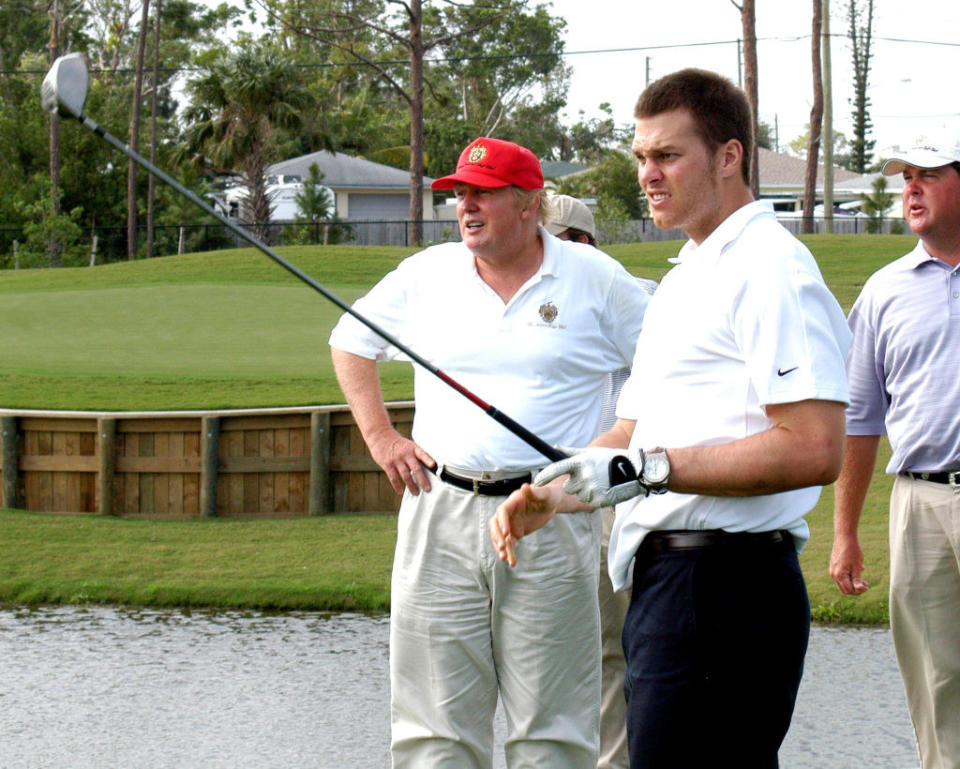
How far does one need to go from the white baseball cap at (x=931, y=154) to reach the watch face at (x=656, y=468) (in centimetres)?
190

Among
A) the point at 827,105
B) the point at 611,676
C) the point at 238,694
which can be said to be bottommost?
the point at 238,694

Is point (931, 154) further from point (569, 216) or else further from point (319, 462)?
point (319, 462)

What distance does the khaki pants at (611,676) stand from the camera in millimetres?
4828

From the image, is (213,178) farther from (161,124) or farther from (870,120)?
(870,120)

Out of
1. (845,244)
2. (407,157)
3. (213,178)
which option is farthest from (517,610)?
(407,157)

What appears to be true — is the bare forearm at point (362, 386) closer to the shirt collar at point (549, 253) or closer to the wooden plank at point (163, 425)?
the shirt collar at point (549, 253)

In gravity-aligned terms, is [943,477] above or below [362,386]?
Answer: below

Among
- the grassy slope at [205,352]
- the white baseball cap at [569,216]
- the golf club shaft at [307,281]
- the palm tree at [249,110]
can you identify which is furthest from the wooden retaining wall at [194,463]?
the palm tree at [249,110]

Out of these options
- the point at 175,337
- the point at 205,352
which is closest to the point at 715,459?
the point at 205,352

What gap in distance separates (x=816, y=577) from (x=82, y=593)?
3.76 meters

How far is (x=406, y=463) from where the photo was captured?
4.09m

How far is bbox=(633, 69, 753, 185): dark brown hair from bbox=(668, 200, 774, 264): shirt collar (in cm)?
10

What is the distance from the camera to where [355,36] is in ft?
225

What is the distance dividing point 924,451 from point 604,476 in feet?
6.28
